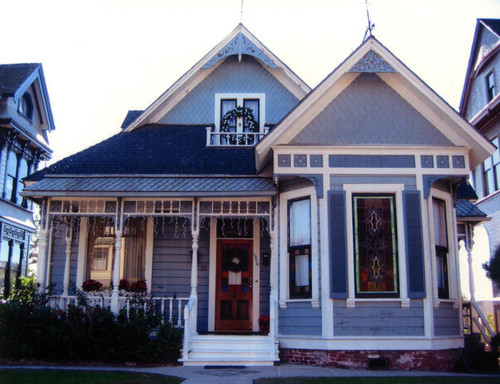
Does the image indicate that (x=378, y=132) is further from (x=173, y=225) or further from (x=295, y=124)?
(x=173, y=225)

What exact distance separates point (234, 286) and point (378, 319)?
4158mm

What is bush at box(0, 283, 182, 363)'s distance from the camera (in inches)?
425

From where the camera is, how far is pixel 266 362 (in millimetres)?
10898

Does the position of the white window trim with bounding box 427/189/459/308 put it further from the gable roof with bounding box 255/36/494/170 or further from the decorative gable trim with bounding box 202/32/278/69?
the decorative gable trim with bounding box 202/32/278/69

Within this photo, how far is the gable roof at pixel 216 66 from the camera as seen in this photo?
15461 mm

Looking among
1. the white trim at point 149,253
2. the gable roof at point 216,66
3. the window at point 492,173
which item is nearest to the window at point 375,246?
the gable roof at point 216,66

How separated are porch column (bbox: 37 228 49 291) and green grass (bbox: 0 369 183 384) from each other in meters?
3.04

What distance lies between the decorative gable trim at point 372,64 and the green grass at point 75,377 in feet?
23.5

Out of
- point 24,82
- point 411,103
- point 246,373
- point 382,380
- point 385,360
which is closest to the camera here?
point 382,380

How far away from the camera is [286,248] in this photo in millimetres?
11805

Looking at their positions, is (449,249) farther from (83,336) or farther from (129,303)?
(83,336)

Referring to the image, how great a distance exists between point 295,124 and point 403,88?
257cm

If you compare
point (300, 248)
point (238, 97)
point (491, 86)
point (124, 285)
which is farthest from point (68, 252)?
point (491, 86)

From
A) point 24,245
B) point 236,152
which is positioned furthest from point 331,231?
point 24,245
